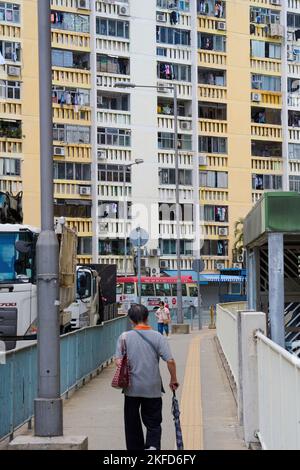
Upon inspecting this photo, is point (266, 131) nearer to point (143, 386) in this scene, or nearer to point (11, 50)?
point (11, 50)

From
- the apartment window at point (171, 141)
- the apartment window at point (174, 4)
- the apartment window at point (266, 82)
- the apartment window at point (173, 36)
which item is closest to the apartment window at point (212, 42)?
the apartment window at point (173, 36)

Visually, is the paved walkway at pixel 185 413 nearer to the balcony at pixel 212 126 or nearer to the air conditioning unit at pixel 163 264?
the air conditioning unit at pixel 163 264

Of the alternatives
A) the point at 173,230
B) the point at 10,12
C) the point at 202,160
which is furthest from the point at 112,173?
the point at 10,12

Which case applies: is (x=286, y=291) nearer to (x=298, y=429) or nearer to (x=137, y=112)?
(x=298, y=429)

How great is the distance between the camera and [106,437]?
10.8 m

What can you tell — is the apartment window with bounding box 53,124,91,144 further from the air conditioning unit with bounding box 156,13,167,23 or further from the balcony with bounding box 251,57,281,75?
the balcony with bounding box 251,57,281,75

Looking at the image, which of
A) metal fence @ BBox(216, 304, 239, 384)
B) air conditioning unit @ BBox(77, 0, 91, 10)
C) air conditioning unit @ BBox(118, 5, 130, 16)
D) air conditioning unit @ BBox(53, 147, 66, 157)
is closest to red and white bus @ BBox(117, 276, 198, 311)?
air conditioning unit @ BBox(53, 147, 66, 157)

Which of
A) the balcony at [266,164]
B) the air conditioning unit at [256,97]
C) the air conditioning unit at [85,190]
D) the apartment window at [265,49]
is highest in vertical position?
the apartment window at [265,49]

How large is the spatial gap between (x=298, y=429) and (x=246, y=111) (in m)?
58.9

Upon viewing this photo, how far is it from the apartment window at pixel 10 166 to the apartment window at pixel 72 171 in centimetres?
262

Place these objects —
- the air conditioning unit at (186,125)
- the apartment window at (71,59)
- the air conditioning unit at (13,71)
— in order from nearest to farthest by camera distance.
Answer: the air conditioning unit at (13,71) < the apartment window at (71,59) < the air conditioning unit at (186,125)

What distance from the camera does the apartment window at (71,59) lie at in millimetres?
57375

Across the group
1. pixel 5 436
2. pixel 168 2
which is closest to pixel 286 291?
pixel 5 436

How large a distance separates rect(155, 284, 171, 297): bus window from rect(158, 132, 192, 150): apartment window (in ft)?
39.5
